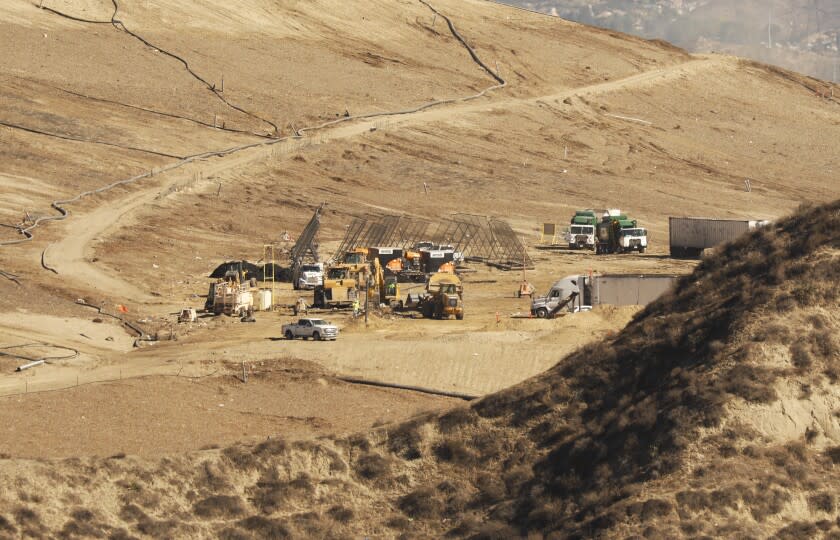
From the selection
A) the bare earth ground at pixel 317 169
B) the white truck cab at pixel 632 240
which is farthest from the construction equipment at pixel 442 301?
the white truck cab at pixel 632 240

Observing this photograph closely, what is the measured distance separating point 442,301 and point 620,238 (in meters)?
20.5

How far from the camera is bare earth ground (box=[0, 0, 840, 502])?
36.1 m

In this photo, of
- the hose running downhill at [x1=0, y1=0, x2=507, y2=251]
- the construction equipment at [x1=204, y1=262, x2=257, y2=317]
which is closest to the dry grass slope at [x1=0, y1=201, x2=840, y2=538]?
the construction equipment at [x1=204, y1=262, x2=257, y2=317]

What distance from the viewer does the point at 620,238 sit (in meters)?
65.9

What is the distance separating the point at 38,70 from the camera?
8650 centimetres

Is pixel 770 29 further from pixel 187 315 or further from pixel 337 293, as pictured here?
pixel 187 315

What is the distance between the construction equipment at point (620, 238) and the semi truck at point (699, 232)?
1.76 meters

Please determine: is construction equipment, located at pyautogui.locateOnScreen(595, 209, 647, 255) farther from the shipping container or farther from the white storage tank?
the white storage tank

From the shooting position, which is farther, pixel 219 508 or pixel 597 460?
pixel 219 508

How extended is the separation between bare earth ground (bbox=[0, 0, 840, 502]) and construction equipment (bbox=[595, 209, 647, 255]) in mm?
1371

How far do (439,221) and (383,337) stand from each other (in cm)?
3045

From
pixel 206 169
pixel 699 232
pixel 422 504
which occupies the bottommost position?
pixel 422 504

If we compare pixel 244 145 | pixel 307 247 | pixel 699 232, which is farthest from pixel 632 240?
pixel 244 145

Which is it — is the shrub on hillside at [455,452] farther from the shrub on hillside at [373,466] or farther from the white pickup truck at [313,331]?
the white pickup truck at [313,331]
